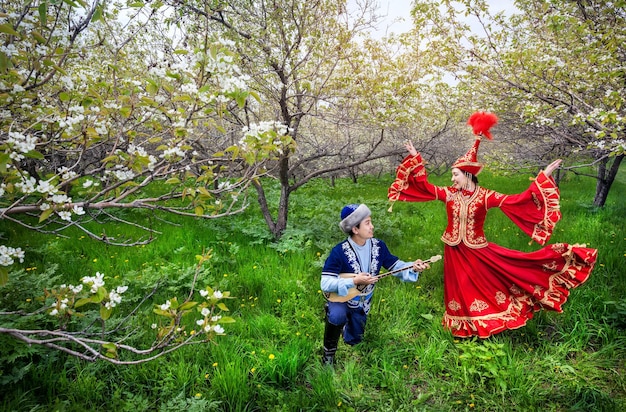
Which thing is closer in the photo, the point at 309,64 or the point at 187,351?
the point at 187,351

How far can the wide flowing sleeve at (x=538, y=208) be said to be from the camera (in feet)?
10.3

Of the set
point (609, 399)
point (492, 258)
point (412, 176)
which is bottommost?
point (609, 399)

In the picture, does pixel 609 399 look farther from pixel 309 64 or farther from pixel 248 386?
pixel 309 64

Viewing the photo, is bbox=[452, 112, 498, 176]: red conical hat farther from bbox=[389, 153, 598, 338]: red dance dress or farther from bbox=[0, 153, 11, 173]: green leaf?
bbox=[0, 153, 11, 173]: green leaf

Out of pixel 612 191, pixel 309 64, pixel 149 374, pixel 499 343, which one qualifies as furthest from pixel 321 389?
pixel 612 191

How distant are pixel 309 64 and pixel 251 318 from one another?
13.3 feet

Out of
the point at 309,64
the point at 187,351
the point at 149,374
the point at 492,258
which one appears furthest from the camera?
the point at 309,64

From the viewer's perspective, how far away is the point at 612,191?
38.7 feet

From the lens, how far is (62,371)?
2791 millimetres

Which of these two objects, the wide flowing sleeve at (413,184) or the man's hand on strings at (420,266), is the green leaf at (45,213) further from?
the wide flowing sleeve at (413,184)

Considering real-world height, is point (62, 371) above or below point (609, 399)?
above

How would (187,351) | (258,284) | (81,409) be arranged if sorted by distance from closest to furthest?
1. (81,409)
2. (187,351)
3. (258,284)

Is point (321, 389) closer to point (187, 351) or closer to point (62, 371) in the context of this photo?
point (187, 351)

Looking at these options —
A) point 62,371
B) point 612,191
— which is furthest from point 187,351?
point 612,191
